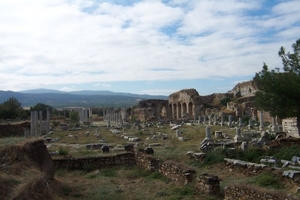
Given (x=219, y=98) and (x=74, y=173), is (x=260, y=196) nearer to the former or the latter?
(x=74, y=173)

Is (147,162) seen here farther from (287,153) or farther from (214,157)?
(287,153)

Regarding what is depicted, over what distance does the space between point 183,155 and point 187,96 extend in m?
43.1

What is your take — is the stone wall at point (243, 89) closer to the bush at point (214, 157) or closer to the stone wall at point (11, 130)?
the stone wall at point (11, 130)

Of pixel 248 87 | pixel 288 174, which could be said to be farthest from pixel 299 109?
pixel 248 87

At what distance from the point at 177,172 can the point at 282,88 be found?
333 inches

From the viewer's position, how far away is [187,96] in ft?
191

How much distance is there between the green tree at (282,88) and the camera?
16.2 meters

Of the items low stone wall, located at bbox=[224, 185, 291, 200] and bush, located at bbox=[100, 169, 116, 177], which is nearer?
low stone wall, located at bbox=[224, 185, 291, 200]

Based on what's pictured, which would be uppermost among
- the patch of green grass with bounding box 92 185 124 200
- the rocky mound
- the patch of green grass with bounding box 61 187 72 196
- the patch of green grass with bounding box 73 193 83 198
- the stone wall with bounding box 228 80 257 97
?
the stone wall with bounding box 228 80 257 97

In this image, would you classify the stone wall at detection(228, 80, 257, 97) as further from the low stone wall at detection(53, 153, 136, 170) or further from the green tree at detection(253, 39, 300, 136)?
the low stone wall at detection(53, 153, 136, 170)

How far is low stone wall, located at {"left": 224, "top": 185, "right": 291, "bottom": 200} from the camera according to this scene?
7.02 m

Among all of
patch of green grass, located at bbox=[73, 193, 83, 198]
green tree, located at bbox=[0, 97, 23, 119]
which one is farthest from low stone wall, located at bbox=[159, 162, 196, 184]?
green tree, located at bbox=[0, 97, 23, 119]

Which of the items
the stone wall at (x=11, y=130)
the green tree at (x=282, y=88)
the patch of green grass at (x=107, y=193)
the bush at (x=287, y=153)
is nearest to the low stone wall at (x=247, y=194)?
the patch of green grass at (x=107, y=193)

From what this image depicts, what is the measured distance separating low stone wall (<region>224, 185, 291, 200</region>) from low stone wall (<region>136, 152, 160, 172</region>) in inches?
195
